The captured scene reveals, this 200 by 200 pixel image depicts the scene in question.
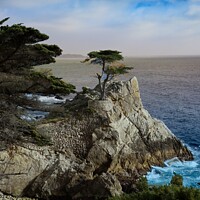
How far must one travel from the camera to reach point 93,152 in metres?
18.6

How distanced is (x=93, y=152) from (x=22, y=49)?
412 inches

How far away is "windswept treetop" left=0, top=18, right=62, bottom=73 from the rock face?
487cm

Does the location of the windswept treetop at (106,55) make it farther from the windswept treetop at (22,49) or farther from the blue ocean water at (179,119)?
the windswept treetop at (22,49)

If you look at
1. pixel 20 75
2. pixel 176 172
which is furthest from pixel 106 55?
pixel 20 75

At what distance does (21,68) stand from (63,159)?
320 inches

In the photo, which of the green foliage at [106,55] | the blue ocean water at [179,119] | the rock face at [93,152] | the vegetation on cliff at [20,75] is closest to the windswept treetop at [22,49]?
the vegetation on cliff at [20,75]

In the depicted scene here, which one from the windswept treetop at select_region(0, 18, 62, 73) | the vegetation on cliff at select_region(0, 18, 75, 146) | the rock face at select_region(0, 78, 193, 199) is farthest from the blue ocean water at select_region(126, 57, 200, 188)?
the windswept treetop at select_region(0, 18, 62, 73)

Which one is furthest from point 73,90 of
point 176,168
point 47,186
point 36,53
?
point 176,168

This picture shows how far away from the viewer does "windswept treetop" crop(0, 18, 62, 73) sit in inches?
332

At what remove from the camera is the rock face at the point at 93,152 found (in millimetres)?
15484

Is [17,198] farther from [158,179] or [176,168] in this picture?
[176,168]

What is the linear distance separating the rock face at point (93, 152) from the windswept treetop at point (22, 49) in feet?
16.0

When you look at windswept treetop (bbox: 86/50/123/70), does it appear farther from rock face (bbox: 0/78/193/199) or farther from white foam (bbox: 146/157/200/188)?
white foam (bbox: 146/157/200/188)

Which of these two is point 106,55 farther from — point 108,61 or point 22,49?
point 22,49
